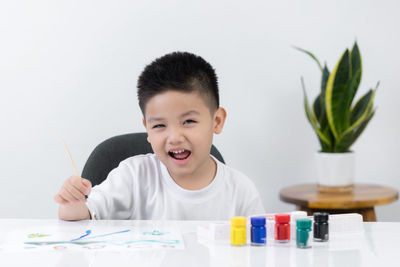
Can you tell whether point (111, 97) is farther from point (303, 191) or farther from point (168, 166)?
point (168, 166)

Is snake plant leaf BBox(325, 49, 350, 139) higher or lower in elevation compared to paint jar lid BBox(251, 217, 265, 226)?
higher


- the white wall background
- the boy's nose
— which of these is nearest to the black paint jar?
the boy's nose

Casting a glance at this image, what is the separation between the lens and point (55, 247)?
2.90 ft

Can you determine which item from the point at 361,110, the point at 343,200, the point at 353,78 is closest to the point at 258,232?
the point at 343,200

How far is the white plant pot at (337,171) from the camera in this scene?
2312 mm

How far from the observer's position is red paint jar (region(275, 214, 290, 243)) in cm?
93

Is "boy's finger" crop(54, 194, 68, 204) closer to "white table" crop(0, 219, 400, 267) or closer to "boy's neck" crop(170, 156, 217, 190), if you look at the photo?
"white table" crop(0, 219, 400, 267)

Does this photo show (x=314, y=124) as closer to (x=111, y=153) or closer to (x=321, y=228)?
(x=111, y=153)

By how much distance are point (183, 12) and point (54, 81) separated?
0.68 m

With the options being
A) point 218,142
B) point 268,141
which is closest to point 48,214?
point 218,142

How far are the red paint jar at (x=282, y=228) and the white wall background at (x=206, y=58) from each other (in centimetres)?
165

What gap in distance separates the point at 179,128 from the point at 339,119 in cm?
119

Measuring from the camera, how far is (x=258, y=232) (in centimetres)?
91

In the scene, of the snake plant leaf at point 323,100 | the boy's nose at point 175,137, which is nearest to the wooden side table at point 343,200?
the snake plant leaf at point 323,100
